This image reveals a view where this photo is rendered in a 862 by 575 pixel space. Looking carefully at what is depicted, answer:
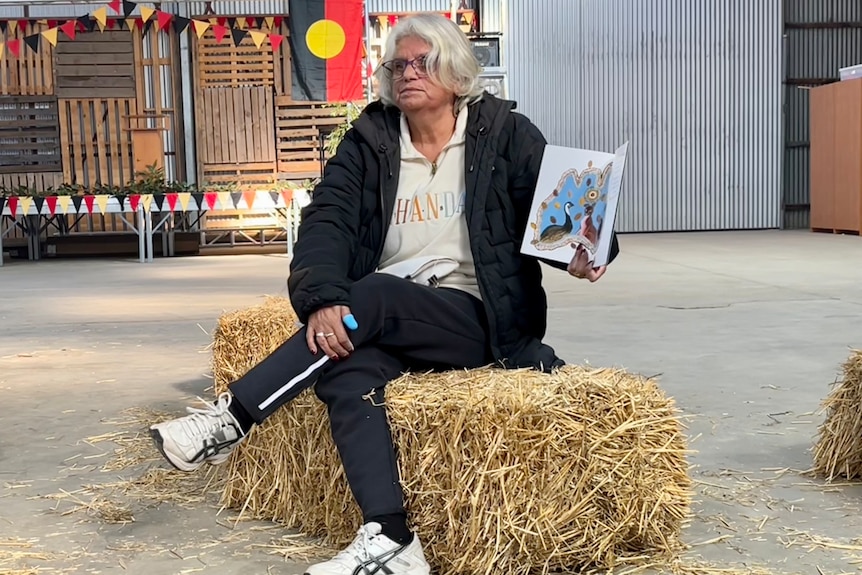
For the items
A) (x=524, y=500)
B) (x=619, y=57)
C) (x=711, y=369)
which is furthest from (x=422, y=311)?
(x=619, y=57)

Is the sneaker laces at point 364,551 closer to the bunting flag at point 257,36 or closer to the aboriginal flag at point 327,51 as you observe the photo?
the aboriginal flag at point 327,51

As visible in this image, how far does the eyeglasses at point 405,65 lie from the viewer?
2.20m

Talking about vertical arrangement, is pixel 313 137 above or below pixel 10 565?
above

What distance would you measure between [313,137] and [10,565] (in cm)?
1222

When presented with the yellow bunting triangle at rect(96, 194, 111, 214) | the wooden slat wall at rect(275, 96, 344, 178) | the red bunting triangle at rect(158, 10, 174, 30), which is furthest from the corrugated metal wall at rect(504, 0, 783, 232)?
the yellow bunting triangle at rect(96, 194, 111, 214)

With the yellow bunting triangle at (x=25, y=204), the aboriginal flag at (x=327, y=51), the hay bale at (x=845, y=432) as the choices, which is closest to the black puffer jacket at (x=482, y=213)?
the hay bale at (x=845, y=432)

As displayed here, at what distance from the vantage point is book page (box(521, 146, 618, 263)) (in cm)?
203

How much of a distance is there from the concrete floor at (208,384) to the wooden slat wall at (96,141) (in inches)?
210

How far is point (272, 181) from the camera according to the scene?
13.7m

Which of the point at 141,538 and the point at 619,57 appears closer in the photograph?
the point at 141,538

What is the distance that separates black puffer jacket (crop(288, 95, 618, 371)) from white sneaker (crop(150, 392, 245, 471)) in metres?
0.33

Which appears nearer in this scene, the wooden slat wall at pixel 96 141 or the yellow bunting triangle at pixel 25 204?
the yellow bunting triangle at pixel 25 204

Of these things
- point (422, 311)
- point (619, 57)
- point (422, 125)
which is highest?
point (619, 57)

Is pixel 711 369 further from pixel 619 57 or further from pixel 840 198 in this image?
pixel 619 57
